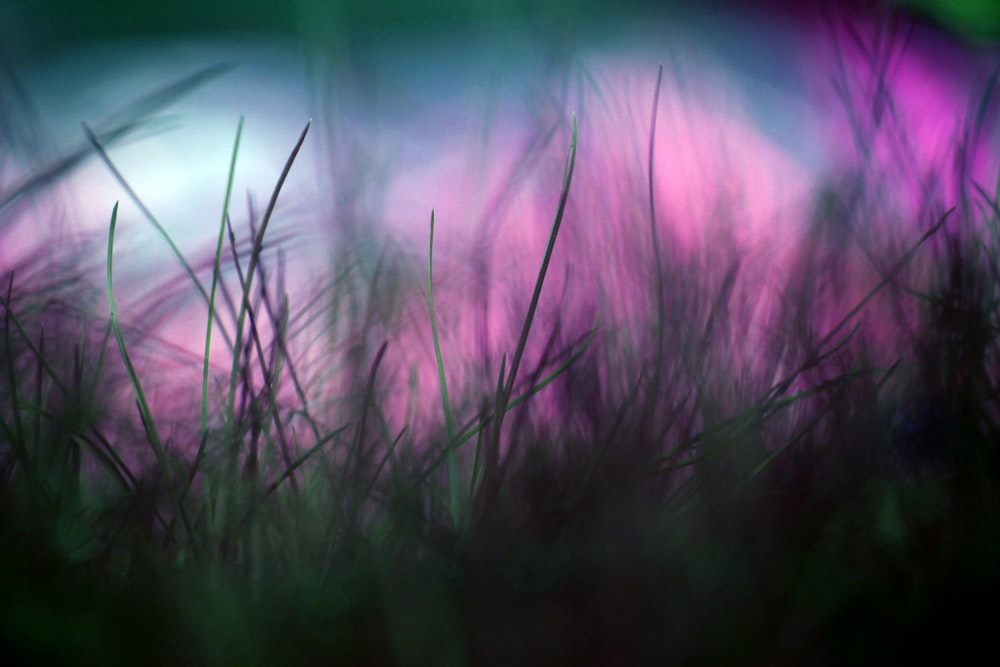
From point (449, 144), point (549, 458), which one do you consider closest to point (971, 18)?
point (449, 144)

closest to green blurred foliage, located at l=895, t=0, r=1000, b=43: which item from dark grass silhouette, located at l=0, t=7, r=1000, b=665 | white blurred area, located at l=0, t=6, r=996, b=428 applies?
white blurred area, located at l=0, t=6, r=996, b=428

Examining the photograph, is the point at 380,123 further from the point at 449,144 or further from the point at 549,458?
the point at 549,458

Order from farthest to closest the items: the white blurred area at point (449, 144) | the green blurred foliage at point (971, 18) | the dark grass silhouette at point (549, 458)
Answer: the green blurred foliage at point (971, 18), the white blurred area at point (449, 144), the dark grass silhouette at point (549, 458)

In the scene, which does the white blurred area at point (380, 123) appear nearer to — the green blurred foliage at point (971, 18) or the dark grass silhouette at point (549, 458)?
the dark grass silhouette at point (549, 458)

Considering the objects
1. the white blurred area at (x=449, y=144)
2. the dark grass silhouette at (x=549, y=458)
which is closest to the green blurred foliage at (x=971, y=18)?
the white blurred area at (x=449, y=144)

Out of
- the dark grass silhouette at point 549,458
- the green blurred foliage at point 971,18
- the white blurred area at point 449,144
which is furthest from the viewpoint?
the green blurred foliage at point 971,18

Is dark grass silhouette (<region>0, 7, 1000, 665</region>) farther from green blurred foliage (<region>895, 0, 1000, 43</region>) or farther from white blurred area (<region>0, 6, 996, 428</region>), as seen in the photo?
green blurred foliage (<region>895, 0, 1000, 43</region>)

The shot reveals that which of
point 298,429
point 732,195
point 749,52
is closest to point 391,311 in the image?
point 298,429

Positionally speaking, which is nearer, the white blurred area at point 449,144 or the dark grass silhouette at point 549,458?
the dark grass silhouette at point 549,458

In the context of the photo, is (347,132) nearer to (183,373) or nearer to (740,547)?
(183,373)
